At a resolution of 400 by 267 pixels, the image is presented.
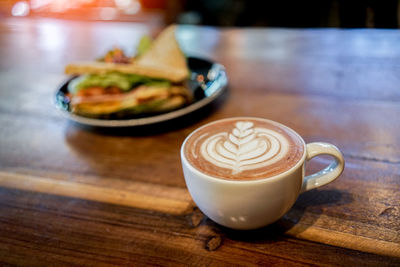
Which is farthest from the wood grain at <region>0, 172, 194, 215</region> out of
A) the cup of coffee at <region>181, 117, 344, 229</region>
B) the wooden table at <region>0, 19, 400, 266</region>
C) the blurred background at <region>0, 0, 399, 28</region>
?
the blurred background at <region>0, 0, 399, 28</region>

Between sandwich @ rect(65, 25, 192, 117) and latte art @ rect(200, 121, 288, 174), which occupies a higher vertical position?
latte art @ rect(200, 121, 288, 174)

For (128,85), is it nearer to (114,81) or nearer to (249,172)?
(114,81)

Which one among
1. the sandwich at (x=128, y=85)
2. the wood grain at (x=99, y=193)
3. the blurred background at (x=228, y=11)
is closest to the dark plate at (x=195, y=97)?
the sandwich at (x=128, y=85)

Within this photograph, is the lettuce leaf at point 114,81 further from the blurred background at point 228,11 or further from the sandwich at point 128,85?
the blurred background at point 228,11

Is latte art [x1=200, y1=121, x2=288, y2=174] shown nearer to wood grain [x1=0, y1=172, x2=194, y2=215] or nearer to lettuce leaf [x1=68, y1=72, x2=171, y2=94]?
wood grain [x1=0, y1=172, x2=194, y2=215]

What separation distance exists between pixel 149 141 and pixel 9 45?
1.63 metres

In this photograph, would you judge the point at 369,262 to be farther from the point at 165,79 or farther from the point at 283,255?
the point at 165,79

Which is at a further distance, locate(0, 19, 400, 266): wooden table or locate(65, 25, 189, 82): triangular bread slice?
locate(65, 25, 189, 82): triangular bread slice

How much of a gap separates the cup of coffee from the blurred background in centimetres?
158

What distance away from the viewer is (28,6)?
488cm

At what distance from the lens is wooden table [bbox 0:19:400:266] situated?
0.64 m

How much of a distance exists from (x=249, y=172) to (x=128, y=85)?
0.85 m

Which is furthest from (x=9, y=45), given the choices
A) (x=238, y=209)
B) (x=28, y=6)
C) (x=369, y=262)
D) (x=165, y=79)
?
(x=28, y=6)

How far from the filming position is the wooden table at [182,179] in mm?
645
